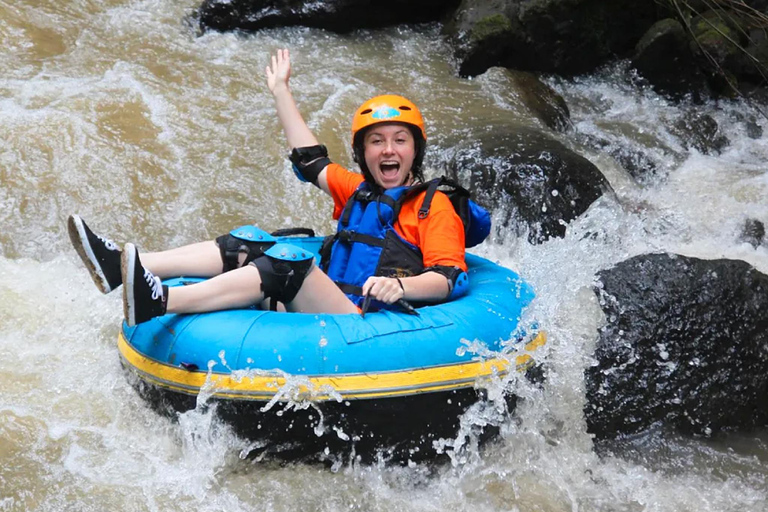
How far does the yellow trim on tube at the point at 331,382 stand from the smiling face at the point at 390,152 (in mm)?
1033

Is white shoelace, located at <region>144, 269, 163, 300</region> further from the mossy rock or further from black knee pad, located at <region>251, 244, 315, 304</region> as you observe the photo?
the mossy rock

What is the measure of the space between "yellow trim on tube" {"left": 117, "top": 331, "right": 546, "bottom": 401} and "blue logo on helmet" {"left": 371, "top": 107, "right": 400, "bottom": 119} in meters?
1.24

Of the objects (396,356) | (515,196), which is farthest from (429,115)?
(396,356)

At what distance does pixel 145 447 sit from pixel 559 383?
1.80 m

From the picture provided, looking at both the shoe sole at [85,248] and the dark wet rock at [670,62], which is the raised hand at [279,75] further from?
the dark wet rock at [670,62]

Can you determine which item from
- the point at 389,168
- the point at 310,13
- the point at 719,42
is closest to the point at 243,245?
the point at 389,168

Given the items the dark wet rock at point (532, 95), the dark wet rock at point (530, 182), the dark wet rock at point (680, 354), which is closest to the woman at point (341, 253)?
the dark wet rock at point (680, 354)

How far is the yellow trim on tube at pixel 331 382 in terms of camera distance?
2959mm

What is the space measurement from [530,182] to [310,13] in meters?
3.27

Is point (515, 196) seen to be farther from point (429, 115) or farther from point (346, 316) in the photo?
point (346, 316)

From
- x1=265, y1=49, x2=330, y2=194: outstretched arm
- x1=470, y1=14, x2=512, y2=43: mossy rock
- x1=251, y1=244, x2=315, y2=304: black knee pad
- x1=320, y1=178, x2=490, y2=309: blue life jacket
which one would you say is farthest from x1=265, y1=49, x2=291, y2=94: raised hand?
x1=470, y1=14, x2=512, y2=43: mossy rock

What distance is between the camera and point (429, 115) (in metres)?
6.49

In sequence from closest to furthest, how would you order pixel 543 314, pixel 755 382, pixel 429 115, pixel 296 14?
pixel 543 314 → pixel 755 382 → pixel 429 115 → pixel 296 14

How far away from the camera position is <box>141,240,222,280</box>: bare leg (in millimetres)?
3436
